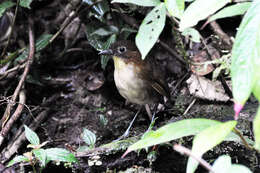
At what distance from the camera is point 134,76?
11.2 ft

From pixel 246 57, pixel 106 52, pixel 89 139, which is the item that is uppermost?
pixel 246 57

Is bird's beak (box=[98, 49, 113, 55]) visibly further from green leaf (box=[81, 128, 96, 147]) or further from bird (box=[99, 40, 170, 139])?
green leaf (box=[81, 128, 96, 147])

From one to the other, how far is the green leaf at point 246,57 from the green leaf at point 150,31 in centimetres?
56

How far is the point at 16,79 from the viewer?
3773 mm

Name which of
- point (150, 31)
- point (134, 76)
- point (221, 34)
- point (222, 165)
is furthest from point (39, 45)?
point (222, 165)

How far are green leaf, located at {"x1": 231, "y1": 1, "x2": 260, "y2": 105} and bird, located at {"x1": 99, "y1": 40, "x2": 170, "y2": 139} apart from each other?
2088mm

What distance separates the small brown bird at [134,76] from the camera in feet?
11.1

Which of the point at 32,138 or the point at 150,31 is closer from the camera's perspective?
the point at 150,31

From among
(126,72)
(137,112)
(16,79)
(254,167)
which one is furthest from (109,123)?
(254,167)

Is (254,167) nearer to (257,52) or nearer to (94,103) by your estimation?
(257,52)

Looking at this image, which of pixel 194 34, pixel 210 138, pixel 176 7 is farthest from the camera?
pixel 194 34

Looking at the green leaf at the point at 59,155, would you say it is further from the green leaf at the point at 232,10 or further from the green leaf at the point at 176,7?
the green leaf at the point at 232,10

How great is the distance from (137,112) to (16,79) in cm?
135

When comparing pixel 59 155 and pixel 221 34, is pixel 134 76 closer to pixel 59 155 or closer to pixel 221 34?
pixel 221 34
